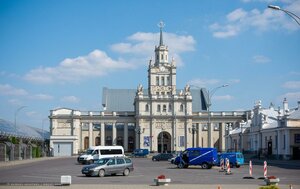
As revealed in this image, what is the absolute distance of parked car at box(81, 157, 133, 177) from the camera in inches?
1455

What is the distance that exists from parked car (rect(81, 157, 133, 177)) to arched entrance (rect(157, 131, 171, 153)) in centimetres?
9923

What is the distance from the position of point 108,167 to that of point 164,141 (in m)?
107

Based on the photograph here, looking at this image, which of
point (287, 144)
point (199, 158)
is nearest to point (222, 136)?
point (287, 144)

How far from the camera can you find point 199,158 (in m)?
51.9

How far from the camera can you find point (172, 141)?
138m

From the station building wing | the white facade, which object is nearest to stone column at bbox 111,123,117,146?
the white facade

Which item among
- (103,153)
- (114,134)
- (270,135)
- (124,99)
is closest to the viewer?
(103,153)

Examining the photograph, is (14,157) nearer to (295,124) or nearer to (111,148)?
(111,148)

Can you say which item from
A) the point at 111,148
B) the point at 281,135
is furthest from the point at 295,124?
the point at 111,148

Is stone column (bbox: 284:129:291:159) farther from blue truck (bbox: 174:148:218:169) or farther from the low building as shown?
blue truck (bbox: 174:148:218:169)

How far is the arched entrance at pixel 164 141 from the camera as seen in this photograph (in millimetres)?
139575

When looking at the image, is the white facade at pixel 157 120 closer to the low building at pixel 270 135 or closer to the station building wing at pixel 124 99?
the station building wing at pixel 124 99

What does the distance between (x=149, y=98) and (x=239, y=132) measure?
120 ft

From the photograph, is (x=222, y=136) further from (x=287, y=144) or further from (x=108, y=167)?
(x=108, y=167)
